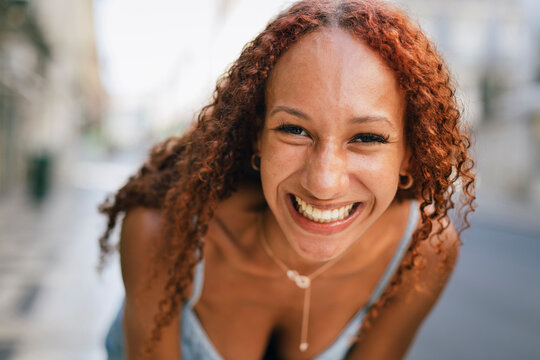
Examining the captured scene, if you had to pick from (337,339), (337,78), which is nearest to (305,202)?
(337,78)

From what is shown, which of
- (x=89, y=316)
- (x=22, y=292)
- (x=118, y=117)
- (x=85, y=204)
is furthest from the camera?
(x=118, y=117)

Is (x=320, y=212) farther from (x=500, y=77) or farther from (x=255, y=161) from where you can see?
(x=500, y=77)

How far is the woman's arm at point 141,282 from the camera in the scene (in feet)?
5.32

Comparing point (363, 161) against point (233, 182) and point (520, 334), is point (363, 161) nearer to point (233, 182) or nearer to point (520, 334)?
point (233, 182)

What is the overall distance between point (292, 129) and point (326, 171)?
16cm

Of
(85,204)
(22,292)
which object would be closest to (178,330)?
(22,292)

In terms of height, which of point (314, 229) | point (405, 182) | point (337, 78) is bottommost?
point (314, 229)

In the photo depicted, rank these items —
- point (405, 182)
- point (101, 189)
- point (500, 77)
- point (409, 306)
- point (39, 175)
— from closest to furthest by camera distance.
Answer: point (405, 182) < point (409, 306) < point (39, 175) < point (101, 189) < point (500, 77)

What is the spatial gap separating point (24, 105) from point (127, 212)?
1268 cm

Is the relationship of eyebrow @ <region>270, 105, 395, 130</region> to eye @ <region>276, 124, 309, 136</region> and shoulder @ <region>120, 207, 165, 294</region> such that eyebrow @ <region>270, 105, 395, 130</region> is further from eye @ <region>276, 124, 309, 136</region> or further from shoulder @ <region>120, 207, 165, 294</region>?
shoulder @ <region>120, 207, 165, 294</region>

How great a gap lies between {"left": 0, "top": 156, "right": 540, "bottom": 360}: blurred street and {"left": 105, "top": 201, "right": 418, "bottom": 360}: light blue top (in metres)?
0.96

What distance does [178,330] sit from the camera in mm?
1728

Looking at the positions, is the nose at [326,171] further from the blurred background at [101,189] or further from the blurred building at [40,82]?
the blurred building at [40,82]

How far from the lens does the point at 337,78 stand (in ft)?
4.12
